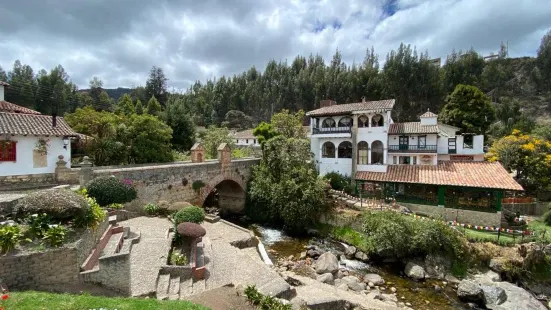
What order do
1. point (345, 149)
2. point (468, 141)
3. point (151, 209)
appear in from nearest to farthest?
point (151, 209) → point (345, 149) → point (468, 141)

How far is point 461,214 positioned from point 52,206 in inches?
1053

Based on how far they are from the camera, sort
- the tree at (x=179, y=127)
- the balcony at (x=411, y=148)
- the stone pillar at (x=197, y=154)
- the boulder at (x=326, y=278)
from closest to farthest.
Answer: the boulder at (x=326, y=278), the stone pillar at (x=197, y=154), the balcony at (x=411, y=148), the tree at (x=179, y=127)

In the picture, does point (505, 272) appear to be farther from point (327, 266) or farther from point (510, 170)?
point (510, 170)

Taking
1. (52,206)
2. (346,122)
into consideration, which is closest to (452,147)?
(346,122)

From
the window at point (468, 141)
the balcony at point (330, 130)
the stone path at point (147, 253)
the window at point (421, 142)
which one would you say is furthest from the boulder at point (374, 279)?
the window at point (468, 141)

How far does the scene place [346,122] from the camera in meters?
30.0

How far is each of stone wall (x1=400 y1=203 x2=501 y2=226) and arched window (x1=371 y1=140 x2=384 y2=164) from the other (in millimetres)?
5477

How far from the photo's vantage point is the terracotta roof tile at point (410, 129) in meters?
27.8

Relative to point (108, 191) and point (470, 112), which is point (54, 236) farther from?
point (470, 112)

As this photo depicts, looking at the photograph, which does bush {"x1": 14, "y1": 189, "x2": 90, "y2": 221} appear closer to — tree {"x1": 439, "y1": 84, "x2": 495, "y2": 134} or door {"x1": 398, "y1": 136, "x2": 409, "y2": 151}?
door {"x1": 398, "y1": 136, "x2": 409, "y2": 151}

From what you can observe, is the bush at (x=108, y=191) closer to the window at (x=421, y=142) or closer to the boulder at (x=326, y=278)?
the boulder at (x=326, y=278)

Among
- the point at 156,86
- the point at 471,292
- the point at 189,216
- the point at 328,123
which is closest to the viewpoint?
the point at 471,292

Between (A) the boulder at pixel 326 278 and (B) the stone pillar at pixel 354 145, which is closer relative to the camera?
(A) the boulder at pixel 326 278

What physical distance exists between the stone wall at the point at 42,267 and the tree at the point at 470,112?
149ft
